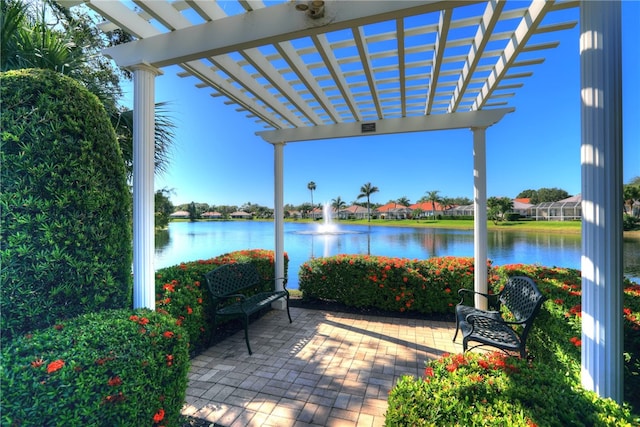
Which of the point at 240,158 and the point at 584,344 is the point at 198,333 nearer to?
the point at 584,344

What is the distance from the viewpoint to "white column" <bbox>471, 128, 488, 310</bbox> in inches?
141

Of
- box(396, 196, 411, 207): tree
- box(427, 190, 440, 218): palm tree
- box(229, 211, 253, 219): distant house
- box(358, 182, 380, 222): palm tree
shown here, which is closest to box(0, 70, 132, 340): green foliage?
box(229, 211, 253, 219): distant house

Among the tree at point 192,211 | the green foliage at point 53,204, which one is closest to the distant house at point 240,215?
the tree at point 192,211

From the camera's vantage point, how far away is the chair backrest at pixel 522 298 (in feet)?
7.55

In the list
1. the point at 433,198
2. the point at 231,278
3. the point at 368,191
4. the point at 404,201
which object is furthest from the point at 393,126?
the point at 404,201

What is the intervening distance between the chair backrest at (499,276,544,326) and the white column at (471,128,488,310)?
48 cm

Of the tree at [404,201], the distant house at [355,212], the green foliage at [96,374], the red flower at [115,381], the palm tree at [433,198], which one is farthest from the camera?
the distant house at [355,212]

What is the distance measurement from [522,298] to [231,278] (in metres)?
3.52

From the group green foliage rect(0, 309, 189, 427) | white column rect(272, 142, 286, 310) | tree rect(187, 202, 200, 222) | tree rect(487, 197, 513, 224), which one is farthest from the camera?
tree rect(187, 202, 200, 222)

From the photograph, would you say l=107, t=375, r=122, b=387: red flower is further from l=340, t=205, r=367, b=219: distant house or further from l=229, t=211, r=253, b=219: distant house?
l=340, t=205, r=367, b=219: distant house

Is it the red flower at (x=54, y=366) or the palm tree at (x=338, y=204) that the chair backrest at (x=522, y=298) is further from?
the palm tree at (x=338, y=204)

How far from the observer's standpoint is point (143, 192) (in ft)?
7.02

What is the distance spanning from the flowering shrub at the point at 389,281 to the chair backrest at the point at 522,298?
0.75 m

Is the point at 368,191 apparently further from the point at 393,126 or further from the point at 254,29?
the point at 254,29
